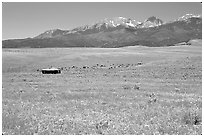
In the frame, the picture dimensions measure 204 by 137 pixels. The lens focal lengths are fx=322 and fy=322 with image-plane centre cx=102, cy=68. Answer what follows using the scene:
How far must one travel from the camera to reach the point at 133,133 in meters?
13.3

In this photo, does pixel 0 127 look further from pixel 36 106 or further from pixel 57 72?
pixel 57 72

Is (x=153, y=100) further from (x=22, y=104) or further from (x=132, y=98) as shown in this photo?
(x=22, y=104)

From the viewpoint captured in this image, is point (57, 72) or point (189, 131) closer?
point (189, 131)

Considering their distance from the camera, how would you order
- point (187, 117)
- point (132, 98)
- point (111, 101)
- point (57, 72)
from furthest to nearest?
point (57, 72) → point (132, 98) → point (111, 101) → point (187, 117)

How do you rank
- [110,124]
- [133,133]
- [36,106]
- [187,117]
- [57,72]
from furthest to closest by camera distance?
[57,72], [36,106], [187,117], [110,124], [133,133]

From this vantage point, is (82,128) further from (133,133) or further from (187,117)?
(187,117)

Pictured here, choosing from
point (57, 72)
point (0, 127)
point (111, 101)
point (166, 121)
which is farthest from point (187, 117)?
point (57, 72)

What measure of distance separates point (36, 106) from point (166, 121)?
848 centimetres

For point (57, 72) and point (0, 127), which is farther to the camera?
point (57, 72)

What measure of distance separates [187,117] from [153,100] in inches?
256

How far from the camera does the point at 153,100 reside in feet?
74.4

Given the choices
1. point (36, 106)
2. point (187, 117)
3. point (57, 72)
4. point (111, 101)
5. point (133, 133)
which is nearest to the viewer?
point (133, 133)

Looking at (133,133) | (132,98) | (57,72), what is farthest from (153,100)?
(57,72)

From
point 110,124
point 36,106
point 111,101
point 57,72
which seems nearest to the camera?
point 110,124
